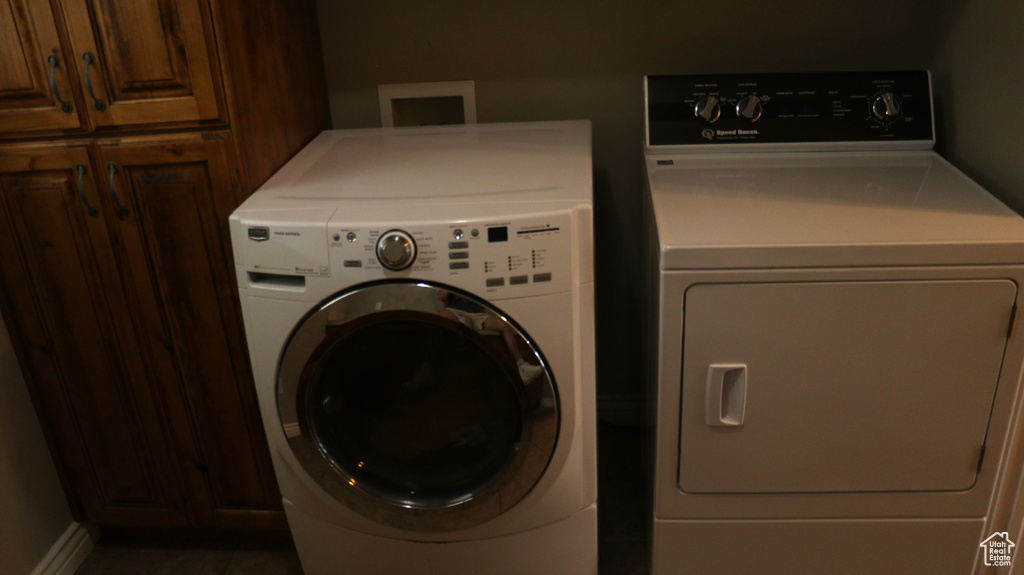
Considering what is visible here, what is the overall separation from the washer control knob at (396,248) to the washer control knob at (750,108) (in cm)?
83

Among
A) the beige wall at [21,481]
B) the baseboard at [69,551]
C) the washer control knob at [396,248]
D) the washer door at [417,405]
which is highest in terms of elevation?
the washer control knob at [396,248]

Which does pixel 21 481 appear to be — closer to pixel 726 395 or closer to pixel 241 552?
pixel 241 552

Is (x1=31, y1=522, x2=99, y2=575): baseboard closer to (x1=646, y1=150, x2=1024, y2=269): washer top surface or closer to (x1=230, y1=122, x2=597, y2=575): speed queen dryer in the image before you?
(x1=230, y1=122, x2=597, y2=575): speed queen dryer

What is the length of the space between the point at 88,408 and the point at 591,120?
51.7 inches

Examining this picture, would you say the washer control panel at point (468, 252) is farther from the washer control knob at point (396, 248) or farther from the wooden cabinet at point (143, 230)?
the wooden cabinet at point (143, 230)

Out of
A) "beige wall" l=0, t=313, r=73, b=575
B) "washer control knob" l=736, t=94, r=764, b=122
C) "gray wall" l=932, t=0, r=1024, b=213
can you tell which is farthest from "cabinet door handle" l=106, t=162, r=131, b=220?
"gray wall" l=932, t=0, r=1024, b=213

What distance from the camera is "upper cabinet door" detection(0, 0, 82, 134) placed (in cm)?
133

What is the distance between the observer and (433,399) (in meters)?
1.35

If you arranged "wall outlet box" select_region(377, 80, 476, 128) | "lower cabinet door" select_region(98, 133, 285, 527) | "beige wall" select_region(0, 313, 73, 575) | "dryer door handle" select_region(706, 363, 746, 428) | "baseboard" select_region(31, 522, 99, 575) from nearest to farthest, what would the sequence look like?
"dryer door handle" select_region(706, 363, 746, 428) < "lower cabinet door" select_region(98, 133, 285, 527) < "beige wall" select_region(0, 313, 73, 575) < "baseboard" select_region(31, 522, 99, 575) < "wall outlet box" select_region(377, 80, 476, 128)

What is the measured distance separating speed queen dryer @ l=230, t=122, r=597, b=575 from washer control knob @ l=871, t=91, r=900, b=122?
2.06 ft

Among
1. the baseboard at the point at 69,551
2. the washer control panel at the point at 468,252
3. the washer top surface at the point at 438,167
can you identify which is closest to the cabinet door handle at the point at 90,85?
the washer top surface at the point at 438,167

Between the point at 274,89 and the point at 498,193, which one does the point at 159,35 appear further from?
the point at 498,193

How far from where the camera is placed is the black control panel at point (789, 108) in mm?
1607

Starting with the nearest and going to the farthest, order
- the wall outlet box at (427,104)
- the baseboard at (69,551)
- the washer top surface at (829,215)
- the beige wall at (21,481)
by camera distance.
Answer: the washer top surface at (829,215) → the beige wall at (21,481) → the baseboard at (69,551) → the wall outlet box at (427,104)
